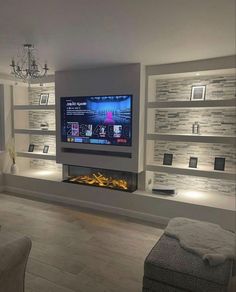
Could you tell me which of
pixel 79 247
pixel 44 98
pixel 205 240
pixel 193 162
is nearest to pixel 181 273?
pixel 205 240

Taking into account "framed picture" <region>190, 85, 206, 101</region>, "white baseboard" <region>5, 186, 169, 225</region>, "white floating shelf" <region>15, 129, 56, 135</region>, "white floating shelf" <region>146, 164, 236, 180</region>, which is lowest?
"white baseboard" <region>5, 186, 169, 225</region>

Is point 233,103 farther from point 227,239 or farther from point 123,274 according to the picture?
point 123,274

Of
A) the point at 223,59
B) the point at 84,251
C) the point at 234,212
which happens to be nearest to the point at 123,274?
the point at 84,251

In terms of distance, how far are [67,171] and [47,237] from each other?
1.67 meters

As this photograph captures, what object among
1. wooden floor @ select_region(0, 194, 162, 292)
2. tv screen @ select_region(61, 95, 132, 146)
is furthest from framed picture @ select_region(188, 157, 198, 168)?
wooden floor @ select_region(0, 194, 162, 292)

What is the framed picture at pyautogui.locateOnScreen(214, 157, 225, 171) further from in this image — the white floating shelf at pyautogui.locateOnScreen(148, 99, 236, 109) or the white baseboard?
the white baseboard

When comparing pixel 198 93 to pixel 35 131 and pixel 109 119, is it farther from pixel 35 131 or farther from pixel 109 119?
pixel 35 131

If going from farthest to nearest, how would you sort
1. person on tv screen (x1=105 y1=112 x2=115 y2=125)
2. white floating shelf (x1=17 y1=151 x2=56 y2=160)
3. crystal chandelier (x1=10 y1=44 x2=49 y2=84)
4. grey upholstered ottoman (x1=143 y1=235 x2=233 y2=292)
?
white floating shelf (x1=17 y1=151 x2=56 y2=160), person on tv screen (x1=105 y1=112 x2=115 y2=125), crystal chandelier (x1=10 y1=44 x2=49 y2=84), grey upholstered ottoman (x1=143 y1=235 x2=233 y2=292)

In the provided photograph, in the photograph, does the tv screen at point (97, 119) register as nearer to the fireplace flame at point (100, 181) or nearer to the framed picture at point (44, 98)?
the fireplace flame at point (100, 181)

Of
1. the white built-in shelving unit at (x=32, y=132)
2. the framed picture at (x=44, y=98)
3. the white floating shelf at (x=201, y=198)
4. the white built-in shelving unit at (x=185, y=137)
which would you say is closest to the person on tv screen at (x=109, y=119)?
the white built-in shelving unit at (x=185, y=137)

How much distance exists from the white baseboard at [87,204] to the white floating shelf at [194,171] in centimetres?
74

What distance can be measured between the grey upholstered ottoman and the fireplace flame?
2173mm

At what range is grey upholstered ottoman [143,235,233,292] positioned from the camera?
1.79 metres

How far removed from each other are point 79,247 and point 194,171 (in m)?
1.95
